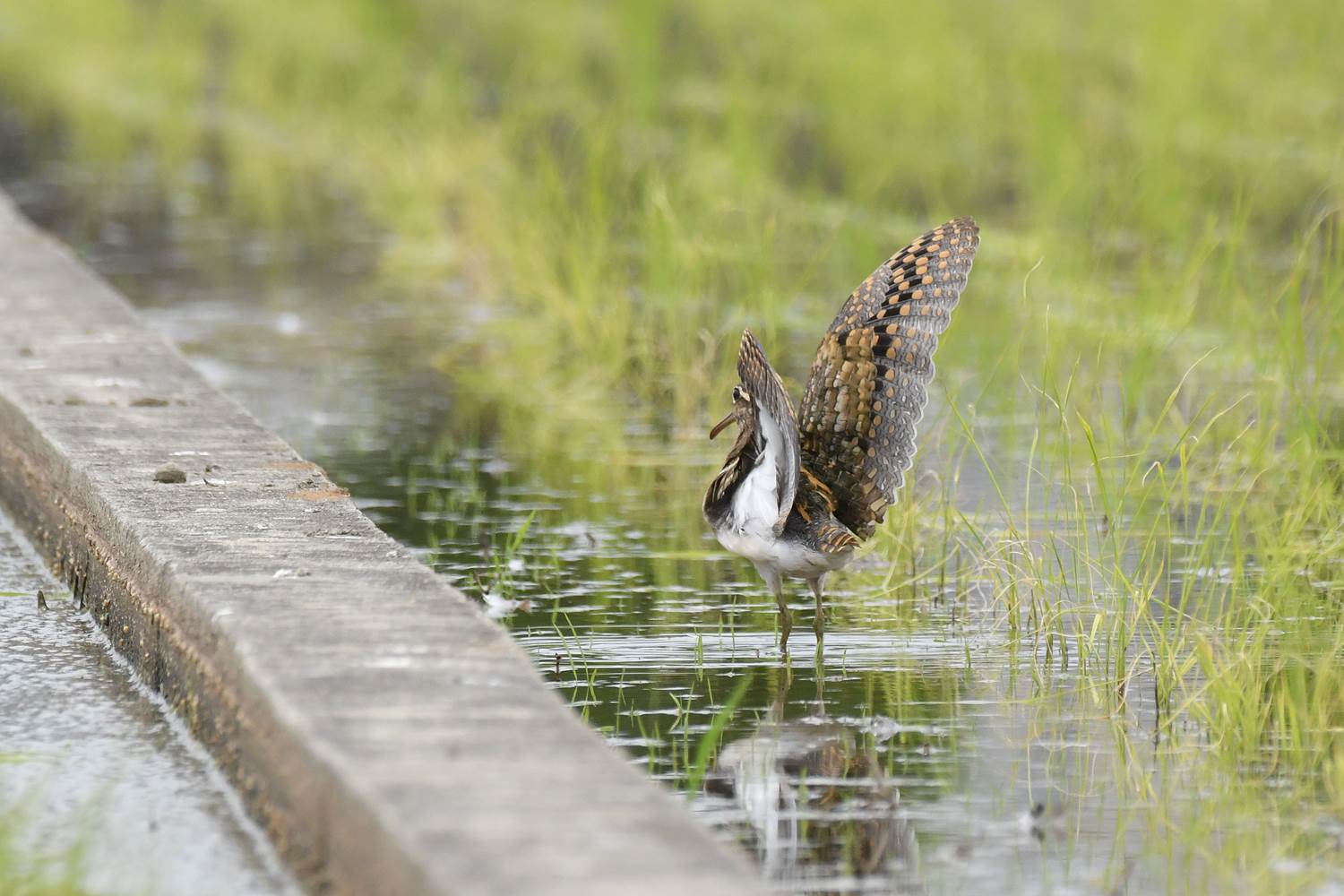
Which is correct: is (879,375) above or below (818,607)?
above

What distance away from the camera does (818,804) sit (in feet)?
12.8

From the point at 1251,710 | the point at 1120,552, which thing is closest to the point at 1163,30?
the point at 1120,552

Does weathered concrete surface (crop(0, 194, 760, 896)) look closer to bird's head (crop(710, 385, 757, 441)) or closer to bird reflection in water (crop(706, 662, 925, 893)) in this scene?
bird reflection in water (crop(706, 662, 925, 893))

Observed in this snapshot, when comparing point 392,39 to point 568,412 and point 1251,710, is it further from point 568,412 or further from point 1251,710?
point 1251,710

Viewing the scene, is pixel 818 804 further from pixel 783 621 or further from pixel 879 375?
pixel 879 375

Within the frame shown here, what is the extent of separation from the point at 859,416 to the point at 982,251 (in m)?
4.50

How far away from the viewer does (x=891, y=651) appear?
4.86 metres

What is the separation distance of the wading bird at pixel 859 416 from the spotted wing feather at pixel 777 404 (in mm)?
91

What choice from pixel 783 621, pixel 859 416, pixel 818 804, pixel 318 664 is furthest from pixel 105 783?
pixel 859 416

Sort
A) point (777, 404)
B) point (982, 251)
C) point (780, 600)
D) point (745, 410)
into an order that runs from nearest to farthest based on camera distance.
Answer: point (777, 404), point (745, 410), point (780, 600), point (982, 251)

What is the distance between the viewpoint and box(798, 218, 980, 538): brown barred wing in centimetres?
471

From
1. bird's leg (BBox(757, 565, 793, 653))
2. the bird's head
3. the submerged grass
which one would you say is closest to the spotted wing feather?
the bird's head

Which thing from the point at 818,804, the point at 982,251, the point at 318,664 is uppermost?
the point at 982,251

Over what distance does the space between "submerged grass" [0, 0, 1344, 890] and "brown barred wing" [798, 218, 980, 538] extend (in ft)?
0.45
